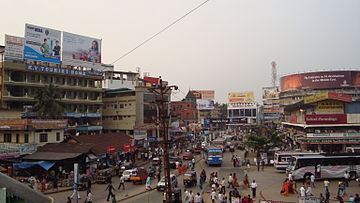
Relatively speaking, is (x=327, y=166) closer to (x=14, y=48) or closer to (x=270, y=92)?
(x=14, y=48)

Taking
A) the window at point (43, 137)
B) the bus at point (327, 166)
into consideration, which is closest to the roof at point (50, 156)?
the window at point (43, 137)

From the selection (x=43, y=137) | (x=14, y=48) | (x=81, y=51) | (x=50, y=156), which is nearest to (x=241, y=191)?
(x=50, y=156)

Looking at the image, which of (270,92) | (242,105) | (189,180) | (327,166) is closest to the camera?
(189,180)

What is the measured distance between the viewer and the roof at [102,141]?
35625 mm

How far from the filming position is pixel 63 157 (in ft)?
98.2

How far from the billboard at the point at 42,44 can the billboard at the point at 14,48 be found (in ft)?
2.35

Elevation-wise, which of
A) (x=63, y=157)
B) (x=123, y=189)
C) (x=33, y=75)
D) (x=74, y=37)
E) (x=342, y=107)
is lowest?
(x=123, y=189)

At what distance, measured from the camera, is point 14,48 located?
152 feet

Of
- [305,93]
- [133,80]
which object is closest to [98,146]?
[133,80]

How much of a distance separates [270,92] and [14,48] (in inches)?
4435

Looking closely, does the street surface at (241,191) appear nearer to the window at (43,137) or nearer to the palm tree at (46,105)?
the window at (43,137)

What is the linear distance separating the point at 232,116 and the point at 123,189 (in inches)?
4096

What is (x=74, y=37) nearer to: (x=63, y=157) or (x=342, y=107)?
(x=63, y=157)

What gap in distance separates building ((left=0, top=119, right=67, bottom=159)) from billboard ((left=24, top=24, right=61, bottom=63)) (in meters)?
17.1
